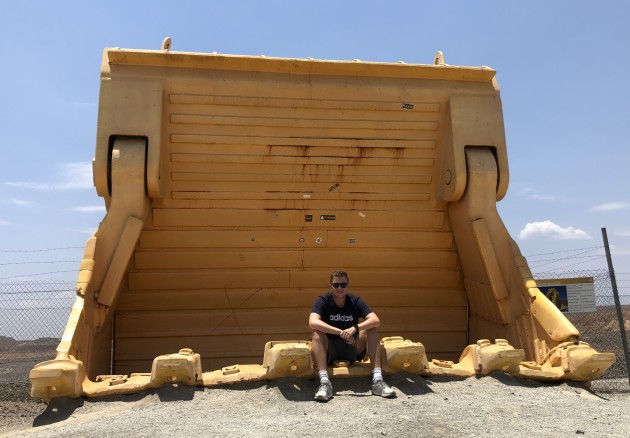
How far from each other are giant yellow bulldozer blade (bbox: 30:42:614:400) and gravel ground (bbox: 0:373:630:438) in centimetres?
66

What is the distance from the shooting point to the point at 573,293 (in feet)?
22.7

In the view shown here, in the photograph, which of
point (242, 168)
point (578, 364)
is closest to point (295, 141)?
point (242, 168)

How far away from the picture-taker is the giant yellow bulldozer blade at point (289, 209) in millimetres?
5371

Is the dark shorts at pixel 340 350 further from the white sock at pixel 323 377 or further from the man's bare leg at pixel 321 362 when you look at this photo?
the white sock at pixel 323 377

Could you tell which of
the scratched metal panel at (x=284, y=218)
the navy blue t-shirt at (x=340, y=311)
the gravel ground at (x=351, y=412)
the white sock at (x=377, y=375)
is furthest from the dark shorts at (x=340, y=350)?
the scratched metal panel at (x=284, y=218)

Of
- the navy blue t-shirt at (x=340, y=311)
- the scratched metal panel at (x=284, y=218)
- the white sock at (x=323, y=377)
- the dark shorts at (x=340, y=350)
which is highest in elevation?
the scratched metal panel at (x=284, y=218)

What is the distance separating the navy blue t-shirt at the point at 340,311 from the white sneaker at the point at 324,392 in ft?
2.30

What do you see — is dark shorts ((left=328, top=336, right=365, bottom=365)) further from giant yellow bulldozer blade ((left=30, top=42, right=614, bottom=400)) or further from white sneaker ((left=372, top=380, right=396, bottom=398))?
giant yellow bulldozer blade ((left=30, top=42, right=614, bottom=400))

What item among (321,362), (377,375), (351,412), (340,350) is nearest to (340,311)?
(340,350)

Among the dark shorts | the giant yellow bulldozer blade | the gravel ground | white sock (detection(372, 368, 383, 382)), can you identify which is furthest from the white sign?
white sock (detection(372, 368, 383, 382))

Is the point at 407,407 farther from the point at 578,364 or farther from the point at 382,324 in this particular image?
the point at 382,324

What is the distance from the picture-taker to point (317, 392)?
3990 mm

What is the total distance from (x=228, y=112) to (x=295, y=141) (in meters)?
0.75

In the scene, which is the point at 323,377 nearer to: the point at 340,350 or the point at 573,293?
the point at 340,350
